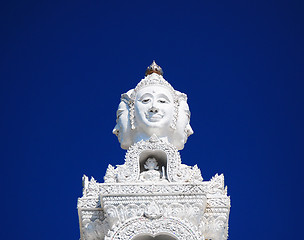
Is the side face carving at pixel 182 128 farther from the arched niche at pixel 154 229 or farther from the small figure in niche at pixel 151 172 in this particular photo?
the arched niche at pixel 154 229

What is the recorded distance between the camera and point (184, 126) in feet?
65.2

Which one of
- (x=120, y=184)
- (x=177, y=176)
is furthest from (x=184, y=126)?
(x=120, y=184)

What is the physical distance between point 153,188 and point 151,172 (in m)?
1.36

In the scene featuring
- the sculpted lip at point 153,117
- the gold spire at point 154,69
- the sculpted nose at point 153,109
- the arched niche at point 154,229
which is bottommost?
the arched niche at point 154,229

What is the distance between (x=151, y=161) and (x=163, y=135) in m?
0.86

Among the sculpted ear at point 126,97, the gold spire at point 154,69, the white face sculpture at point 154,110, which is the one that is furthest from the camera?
the gold spire at point 154,69

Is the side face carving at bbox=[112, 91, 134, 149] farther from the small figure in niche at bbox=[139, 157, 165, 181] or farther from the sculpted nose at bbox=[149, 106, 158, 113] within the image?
the small figure in niche at bbox=[139, 157, 165, 181]

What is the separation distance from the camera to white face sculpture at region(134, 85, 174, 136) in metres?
19.2

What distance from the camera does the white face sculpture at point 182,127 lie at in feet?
64.6

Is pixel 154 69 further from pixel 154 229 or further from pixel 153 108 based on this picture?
pixel 154 229

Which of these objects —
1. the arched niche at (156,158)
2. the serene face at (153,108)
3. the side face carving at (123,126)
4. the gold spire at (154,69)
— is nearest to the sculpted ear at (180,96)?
the serene face at (153,108)

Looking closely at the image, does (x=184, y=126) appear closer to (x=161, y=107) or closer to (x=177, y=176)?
(x=161, y=107)

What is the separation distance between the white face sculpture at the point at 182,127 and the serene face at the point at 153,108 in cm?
37

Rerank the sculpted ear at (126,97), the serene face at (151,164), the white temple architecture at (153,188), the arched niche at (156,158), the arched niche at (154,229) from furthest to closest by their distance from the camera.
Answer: the sculpted ear at (126,97)
the serene face at (151,164)
the arched niche at (156,158)
the white temple architecture at (153,188)
the arched niche at (154,229)
